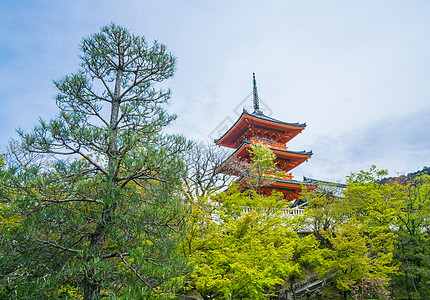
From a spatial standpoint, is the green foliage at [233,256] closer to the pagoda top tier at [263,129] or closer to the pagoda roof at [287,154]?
the pagoda roof at [287,154]

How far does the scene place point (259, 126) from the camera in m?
22.7

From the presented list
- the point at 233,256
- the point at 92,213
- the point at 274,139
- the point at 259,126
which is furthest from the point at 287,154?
the point at 92,213

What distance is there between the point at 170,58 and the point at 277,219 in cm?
661

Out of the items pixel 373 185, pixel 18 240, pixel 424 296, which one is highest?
pixel 373 185

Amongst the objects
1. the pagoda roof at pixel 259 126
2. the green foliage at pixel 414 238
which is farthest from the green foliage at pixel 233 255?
the pagoda roof at pixel 259 126

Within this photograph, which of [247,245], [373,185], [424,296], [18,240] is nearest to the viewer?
[18,240]

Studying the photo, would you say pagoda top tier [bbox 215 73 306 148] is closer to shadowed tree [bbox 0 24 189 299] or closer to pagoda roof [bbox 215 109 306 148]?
pagoda roof [bbox 215 109 306 148]

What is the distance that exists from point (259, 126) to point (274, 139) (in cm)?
210

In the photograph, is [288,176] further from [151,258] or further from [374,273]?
[151,258]

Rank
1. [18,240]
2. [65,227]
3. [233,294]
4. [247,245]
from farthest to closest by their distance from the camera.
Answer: [247,245], [233,294], [65,227], [18,240]

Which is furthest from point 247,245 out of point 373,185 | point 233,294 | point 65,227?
point 373,185

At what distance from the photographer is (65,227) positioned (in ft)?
16.3

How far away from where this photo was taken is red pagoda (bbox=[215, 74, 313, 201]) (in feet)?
65.9

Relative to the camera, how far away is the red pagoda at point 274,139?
20.1m
